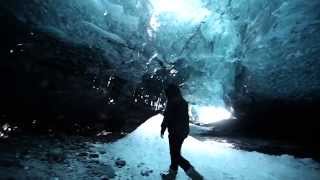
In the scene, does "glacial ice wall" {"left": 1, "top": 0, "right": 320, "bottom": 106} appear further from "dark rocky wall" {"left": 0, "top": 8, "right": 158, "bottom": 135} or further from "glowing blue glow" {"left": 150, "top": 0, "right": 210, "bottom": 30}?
"dark rocky wall" {"left": 0, "top": 8, "right": 158, "bottom": 135}

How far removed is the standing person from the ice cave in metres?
0.03

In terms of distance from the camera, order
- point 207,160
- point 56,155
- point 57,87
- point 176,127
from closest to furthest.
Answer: point 176,127
point 56,155
point 207,160
point 57,87

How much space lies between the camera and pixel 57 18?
12.2 meters

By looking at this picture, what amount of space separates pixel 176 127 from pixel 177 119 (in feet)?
0.51

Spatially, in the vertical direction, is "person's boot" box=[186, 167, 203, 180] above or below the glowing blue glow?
below

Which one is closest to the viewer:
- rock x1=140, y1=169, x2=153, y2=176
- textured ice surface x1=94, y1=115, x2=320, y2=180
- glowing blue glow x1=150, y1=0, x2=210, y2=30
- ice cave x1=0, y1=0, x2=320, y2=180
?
rock x1=140, y1=169, x2=153, y2=176

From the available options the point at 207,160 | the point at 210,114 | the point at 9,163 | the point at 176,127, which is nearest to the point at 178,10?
the point at 210,114

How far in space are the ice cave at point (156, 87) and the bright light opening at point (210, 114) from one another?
8 cm

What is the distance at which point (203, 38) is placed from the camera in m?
15.1

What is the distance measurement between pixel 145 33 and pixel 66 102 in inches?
216

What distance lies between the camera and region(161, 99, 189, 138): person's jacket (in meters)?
6.77

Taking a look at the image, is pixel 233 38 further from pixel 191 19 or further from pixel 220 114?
pixel 220 114

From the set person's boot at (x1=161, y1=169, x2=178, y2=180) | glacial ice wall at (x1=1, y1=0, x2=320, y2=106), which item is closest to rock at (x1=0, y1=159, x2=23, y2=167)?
person's boot at (x1=161, y1=169, x2=178, y2=180)

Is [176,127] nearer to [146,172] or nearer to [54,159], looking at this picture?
[146,172]
